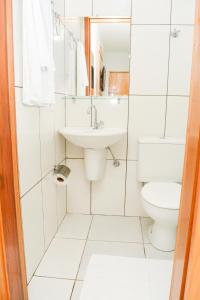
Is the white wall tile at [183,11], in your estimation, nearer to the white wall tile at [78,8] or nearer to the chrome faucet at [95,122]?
the white wall tile at [78,8]

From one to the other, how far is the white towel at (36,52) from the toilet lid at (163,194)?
0.95 m

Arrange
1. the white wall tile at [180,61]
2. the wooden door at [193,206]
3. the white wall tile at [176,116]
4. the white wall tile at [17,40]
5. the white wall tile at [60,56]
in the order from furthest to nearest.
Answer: the white wall tile at [176,116] < the white wall tile at [180,61] < the white wall tile at [60,56] < the white wall tile at [17,40] < the wooden door at [193,206]

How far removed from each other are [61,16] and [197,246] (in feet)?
6.25

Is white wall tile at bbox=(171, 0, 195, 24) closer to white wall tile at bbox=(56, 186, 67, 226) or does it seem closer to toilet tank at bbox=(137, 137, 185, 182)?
toilet tank at bbox=(137, 137, 185, 182)

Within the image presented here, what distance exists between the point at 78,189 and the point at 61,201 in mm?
223

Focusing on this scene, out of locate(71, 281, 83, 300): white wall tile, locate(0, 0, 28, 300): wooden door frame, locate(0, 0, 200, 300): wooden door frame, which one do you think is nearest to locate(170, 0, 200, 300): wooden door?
locate(0, 0, 200, 300): wooden door frame

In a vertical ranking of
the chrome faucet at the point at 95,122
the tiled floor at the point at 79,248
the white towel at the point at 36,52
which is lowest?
the tiled floor at the point at 79,248

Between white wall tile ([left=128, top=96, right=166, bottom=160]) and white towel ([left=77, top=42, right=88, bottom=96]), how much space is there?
0.43 m

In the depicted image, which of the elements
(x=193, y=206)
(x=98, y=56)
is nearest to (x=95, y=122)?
(x=98, y=56)

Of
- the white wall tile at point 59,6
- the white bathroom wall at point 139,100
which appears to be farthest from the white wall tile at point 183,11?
the white wall tile at point 59,6

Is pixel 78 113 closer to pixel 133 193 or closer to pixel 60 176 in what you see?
pixel 60 176

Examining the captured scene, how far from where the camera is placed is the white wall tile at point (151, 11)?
187 centimetres

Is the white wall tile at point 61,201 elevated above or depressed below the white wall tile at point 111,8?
below

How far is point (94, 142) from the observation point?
1759 millimetres
